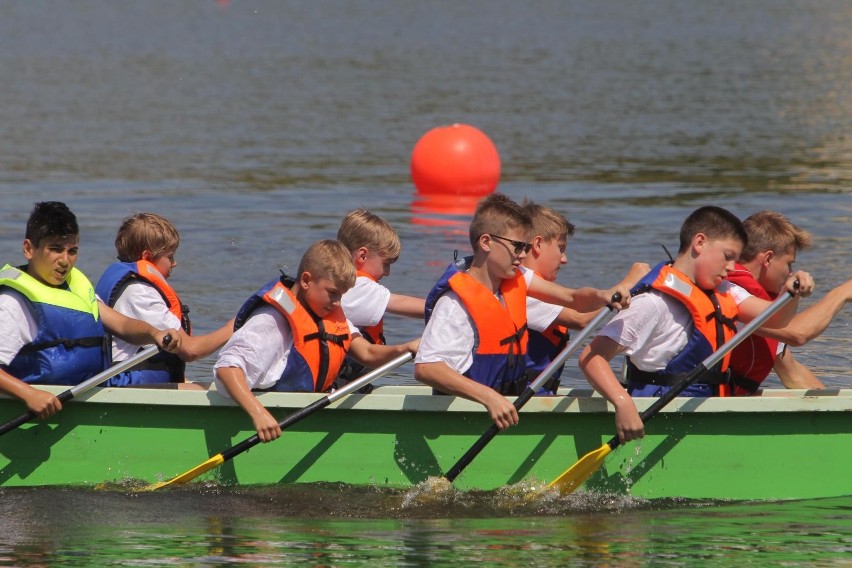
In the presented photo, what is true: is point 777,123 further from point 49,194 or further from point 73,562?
point 73,562

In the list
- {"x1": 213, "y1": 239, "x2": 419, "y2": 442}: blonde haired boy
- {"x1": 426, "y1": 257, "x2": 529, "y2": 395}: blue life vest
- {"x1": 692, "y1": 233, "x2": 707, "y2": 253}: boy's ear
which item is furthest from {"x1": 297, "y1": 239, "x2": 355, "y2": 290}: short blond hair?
{"x1": 692, "y1": 233, "x2": 707, "y2": 253}: boy's ear

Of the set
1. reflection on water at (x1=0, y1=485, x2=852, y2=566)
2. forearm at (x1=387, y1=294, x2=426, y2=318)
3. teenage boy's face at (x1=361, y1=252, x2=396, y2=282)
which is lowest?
reflection on water at (x1=0, y1=485, x2=852, y2=566)

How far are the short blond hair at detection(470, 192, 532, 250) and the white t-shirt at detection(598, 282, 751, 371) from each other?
549 mm

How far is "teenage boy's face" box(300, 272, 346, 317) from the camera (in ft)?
20.9

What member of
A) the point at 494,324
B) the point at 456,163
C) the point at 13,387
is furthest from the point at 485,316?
the point at 456,163

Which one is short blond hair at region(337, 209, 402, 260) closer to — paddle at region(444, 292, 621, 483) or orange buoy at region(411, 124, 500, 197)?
paddle at region(444, 292, 621, 483)

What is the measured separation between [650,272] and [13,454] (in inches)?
115

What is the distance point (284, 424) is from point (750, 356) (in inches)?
83.0

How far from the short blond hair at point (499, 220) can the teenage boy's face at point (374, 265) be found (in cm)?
97

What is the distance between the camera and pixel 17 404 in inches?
255

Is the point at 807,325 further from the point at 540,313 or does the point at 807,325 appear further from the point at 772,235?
the point at 540,313

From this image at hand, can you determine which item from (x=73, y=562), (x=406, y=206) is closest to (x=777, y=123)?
(x=406, y=206)

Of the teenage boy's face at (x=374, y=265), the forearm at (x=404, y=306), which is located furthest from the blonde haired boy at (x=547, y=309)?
the teenage boy's face at (x=374, y=265)

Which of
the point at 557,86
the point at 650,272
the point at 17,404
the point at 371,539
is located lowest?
the point at 371,539
